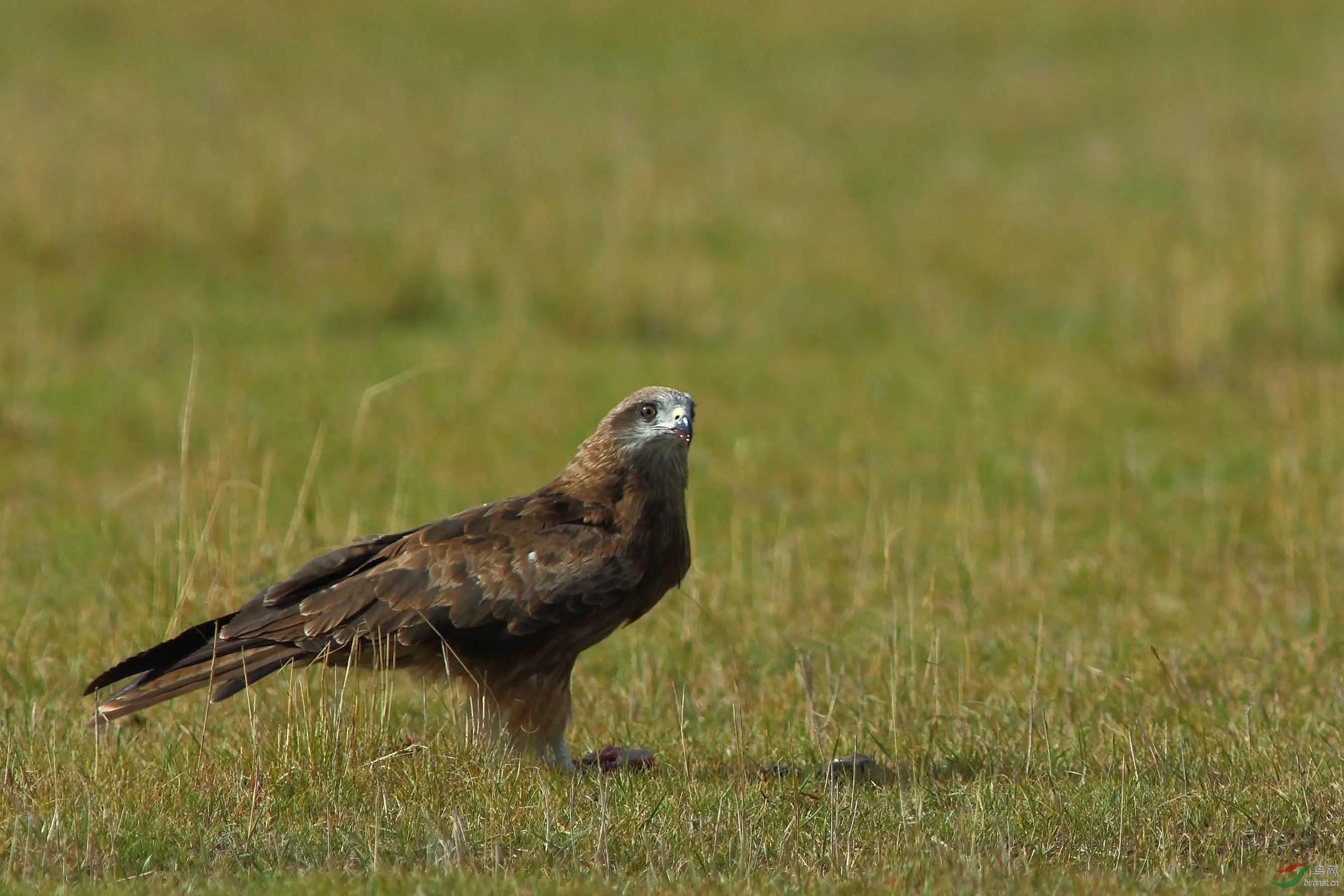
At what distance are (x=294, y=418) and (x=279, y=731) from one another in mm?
6323

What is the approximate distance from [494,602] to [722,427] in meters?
6.51

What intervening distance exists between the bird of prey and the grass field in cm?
25

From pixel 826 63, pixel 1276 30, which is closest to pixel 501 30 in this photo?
pixel 826 63

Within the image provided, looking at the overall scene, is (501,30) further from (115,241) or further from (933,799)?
(933,799)

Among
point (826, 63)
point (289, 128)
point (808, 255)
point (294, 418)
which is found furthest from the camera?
point (826, 63)

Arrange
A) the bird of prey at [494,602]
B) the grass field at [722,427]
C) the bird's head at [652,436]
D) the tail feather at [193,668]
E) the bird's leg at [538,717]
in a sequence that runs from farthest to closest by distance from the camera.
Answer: the bird's head at [652,436]
the bird's leg at [538,717]
the bird of prey at [494,602]
the tail feather at [193,668]
the grass field at [722,427]

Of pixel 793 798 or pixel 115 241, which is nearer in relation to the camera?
pixel 793 798

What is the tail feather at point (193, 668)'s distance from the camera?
20.6 ft

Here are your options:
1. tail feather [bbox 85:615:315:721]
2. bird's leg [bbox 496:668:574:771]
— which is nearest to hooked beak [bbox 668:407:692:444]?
bird's leg [bbox 496:668:574:771]

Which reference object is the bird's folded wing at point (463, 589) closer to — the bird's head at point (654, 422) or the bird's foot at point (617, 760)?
the bird's head at point (654, 422)

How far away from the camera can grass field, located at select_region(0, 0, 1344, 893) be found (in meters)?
5.75

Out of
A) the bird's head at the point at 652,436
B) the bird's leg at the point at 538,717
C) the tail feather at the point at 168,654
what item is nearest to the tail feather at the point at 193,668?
the tail feather at the point at 168,654

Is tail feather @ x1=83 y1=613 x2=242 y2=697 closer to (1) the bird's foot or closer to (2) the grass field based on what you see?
(2) the grass field

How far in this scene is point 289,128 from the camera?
22.2 meters
